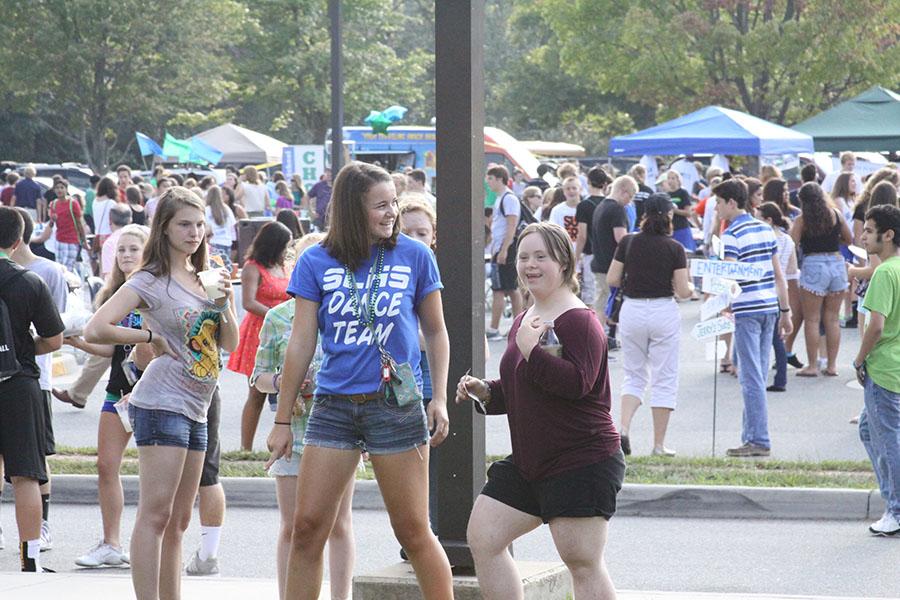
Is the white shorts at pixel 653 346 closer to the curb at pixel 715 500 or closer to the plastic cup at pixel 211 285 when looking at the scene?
the curb at pixel 715 500

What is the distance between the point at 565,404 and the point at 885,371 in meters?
3.63

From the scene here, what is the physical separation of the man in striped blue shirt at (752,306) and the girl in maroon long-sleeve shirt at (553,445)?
543 centimetres

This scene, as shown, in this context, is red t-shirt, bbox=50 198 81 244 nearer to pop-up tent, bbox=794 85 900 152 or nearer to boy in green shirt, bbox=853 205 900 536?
pop-up tent, bbox=794 85 900 152

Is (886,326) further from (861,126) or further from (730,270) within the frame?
(861,126)

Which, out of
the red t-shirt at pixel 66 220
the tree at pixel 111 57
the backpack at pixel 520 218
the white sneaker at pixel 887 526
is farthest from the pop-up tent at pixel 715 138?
the tree at pixel 111 57

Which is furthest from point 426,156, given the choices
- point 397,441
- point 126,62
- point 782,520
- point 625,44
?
point 397,441

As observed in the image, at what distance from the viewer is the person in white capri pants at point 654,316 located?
1002 centimetres

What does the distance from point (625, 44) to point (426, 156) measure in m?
12.3

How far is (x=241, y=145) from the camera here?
1620 inches

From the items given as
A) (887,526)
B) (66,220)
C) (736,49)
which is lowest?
(887,526)

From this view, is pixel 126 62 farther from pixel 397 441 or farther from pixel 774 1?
pixel 397 441

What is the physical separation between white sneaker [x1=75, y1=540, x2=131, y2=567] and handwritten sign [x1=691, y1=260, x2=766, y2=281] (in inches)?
200

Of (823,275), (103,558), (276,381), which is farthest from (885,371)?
(823,275)

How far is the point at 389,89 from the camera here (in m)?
51.6
